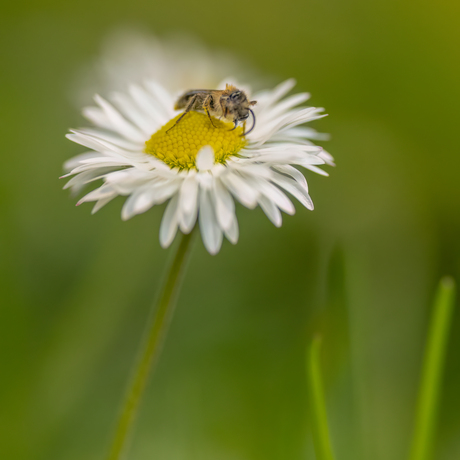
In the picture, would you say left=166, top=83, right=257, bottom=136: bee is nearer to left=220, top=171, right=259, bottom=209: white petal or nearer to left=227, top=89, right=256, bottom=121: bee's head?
left=227, top=89, right=256, bottom=121: bee's head

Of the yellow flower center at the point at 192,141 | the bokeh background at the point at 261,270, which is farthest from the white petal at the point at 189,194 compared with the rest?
the bokeh background at the point at 261,270

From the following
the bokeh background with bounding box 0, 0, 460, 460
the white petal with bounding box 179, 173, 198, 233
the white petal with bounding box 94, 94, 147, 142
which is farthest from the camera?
the bokeh background with bounding box 0, 0, 460, 460

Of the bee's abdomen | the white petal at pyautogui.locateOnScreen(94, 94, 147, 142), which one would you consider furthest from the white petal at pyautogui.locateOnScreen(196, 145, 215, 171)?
the white petal at pyautogui.locateOnScreen(94, 94, 147, 142)

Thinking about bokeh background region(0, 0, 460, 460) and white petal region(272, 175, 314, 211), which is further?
bokeh background region(0, 0, 460, 460)

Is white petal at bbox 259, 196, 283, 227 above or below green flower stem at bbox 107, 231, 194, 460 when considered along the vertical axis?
above

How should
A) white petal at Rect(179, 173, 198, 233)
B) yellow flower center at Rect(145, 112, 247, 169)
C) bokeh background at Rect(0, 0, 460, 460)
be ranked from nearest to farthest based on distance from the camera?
white petal at Rect(179, 173, 198, 233) < yellow flower center at Rect(145, 112, 247, 169) < bokeh background at Rect(0, 0, 460, 460)

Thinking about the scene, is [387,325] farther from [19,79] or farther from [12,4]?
[12,4]

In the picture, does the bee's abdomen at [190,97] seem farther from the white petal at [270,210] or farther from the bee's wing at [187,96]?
the white petal at [270,210]

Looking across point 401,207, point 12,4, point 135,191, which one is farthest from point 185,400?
point 12,4
